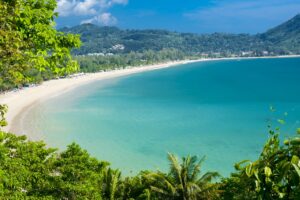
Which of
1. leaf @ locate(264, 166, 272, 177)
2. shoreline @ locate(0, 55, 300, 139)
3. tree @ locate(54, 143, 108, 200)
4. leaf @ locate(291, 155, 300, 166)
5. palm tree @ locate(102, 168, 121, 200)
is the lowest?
shoreline @ locate(0, 55, 300, 139)

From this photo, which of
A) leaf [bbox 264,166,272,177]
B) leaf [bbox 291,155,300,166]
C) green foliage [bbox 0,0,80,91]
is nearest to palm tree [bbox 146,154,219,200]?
green foliage [bbox 0,0,80,91]

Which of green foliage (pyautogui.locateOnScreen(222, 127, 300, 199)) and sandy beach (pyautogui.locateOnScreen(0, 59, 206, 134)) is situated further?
sandy beach (pyautogui.locateOnScreen(0, 59, 206, 134))

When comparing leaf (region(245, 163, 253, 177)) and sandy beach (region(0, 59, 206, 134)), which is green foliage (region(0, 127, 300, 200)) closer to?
leaf (region(245, 163, 253, 177))

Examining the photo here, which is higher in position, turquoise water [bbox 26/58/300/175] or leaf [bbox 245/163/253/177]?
leaf [bbox 245/163/253/177]

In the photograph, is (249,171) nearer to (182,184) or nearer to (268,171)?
(268,171)

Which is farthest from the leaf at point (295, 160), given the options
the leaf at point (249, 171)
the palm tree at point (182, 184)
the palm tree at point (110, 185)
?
the palm tree at point (182, 184)

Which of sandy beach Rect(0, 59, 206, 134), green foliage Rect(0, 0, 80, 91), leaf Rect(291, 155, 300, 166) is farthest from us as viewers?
sandy beach Rect(0, 59, 206, 134)

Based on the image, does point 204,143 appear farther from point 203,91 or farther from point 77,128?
point 203,91
